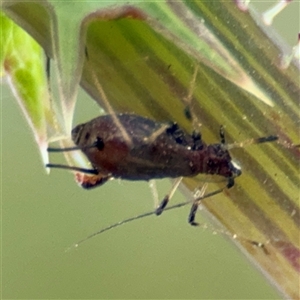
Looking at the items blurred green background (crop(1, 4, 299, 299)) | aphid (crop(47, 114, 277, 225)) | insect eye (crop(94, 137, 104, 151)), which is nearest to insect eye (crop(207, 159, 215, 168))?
aphid (crop(47, 114, 277, 225))

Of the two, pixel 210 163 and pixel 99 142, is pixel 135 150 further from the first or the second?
pixel 210 163

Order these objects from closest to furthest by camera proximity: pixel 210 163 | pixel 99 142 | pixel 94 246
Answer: pixel 99 142 < pixel 210 163 < pixel 94 246

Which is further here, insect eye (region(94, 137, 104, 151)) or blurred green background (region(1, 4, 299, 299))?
blurred green background (region(1, 4, 299, 299))

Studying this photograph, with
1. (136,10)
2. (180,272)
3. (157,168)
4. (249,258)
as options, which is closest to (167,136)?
(157,168)

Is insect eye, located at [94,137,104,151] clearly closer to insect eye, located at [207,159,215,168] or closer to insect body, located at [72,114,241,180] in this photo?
insect body, located at [72,114,241,180]

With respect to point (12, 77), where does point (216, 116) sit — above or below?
below

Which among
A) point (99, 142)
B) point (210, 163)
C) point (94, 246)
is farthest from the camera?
point (94, 246)

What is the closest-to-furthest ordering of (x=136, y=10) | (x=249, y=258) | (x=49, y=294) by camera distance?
(x=136, y=10), (x=249, y=258), (x=49, y=294)

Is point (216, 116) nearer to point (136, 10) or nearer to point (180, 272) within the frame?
point (136, 10)

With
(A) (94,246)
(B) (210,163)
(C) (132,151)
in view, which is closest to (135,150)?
(C) (132,151)
